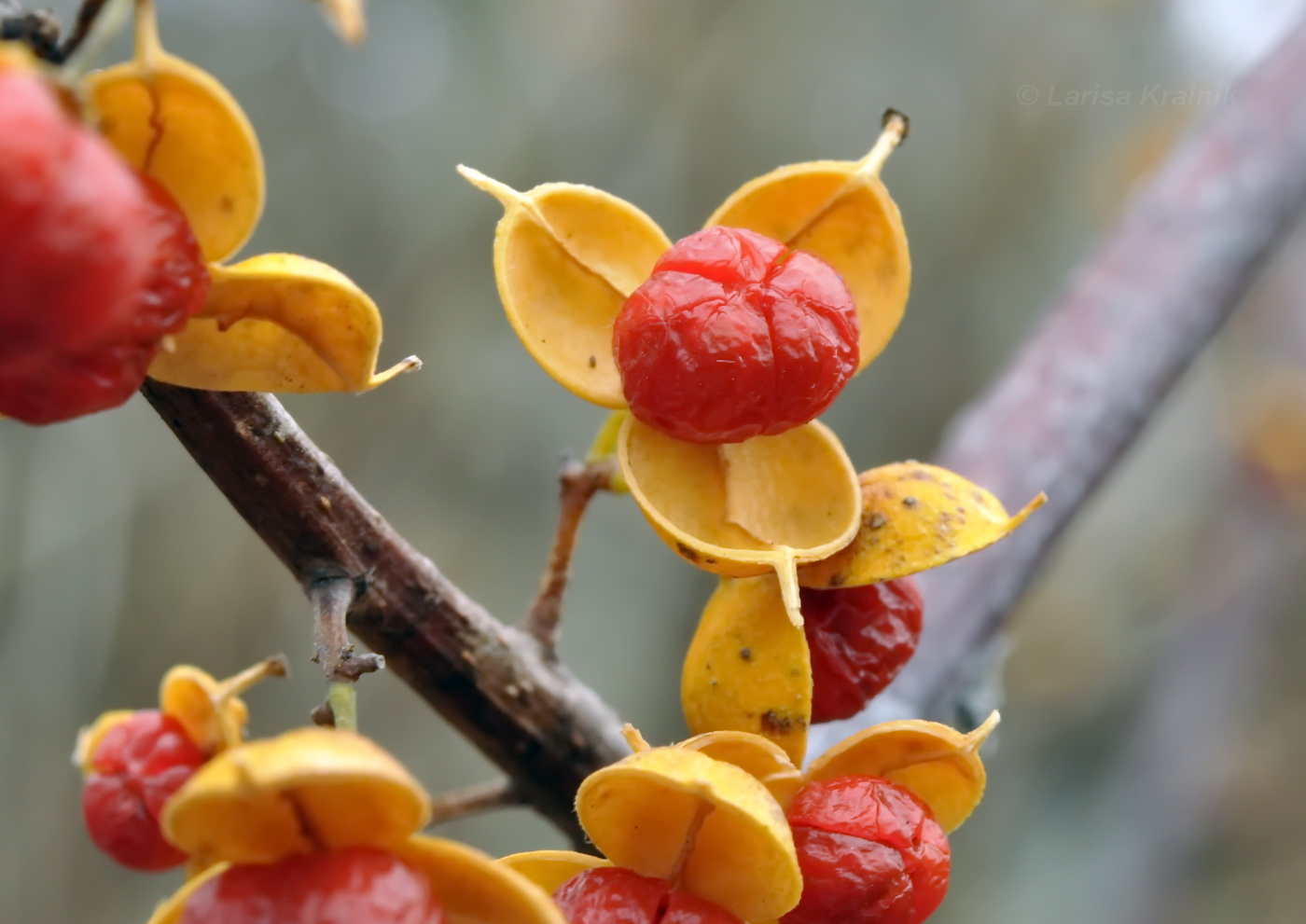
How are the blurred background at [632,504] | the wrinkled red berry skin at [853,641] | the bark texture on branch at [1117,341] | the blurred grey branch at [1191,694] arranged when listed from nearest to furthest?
the wrinkled red berry skin at [853,641], the bark texture on branch at [1117,341], the blurred grey branch at [1191,694], the blurred background at [632,504]

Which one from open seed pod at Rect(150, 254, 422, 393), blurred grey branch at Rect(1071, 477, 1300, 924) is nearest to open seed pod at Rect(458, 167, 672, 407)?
open seed pod at Rect(150, 254, 422, 393)

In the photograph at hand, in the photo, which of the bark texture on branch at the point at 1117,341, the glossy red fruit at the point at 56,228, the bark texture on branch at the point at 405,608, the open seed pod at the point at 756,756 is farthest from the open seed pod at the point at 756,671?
the bark texture on branch at the point at 1117,341

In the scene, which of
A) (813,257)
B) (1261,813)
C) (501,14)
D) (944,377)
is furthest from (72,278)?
(1261,813)

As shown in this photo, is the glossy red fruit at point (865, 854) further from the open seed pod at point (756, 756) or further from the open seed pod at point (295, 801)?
the open seed pod at point (295, 801)

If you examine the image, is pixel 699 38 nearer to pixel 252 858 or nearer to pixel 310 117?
pixel 310 117

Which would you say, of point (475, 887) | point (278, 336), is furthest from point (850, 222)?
point (475, 887)

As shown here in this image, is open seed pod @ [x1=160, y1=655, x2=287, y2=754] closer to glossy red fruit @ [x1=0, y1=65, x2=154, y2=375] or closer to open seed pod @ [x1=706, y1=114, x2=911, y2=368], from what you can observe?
glossy red fruit @ [x1=0, y1=65, x2=154, y2=375]
